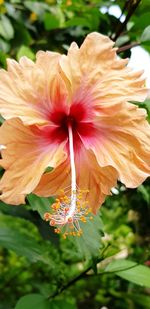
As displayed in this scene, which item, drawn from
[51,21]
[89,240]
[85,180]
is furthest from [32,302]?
[51,21]

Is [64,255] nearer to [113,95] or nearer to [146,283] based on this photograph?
[146,283]

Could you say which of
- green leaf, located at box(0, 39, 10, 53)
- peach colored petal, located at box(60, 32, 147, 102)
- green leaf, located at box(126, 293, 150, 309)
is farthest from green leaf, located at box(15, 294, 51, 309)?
green leaf, located at box(0, 39, 10, 53)

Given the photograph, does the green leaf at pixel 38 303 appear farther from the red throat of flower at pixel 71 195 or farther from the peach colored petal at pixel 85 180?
the peach colored petal at pixel 85 180

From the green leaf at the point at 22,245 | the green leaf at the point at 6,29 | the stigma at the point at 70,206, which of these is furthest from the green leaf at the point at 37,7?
the stigma at the point at 70,206

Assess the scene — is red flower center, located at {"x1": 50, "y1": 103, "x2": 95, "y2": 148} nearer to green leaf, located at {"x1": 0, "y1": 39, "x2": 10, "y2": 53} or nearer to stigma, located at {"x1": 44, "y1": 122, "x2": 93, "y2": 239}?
stigma, located at {"x1": 44, "y1": 122, "x2": 93, "y2": 239}

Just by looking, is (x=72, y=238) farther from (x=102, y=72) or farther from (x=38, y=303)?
(x=102, y=72)

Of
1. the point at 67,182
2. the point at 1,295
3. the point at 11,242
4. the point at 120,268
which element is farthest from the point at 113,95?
the point at 1,295
